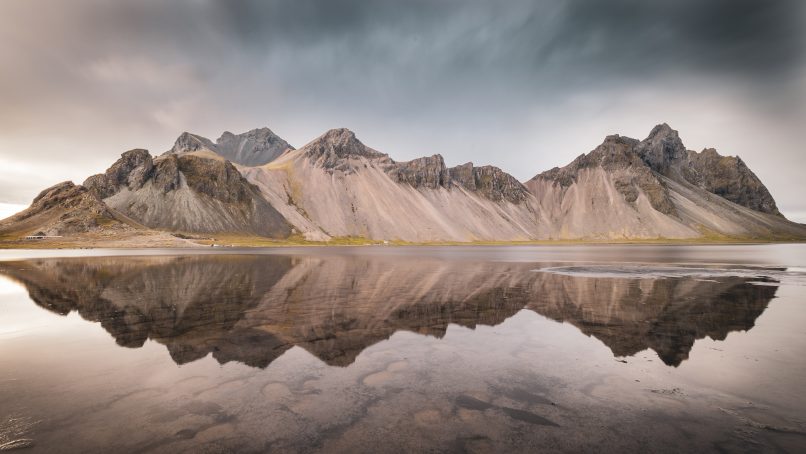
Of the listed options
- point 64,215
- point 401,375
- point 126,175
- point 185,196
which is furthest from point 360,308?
point 126,175

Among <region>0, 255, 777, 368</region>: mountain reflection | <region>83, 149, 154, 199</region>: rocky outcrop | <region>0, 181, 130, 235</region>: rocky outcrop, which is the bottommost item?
<region>0, 255, 777, 368</region>: mountain reflection

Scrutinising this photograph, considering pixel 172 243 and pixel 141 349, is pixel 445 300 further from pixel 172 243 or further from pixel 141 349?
pixel 172 243

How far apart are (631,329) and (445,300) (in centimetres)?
1039

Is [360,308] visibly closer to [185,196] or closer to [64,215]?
[64,215]

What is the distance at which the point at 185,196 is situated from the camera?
17962 centimetres

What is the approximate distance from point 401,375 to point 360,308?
9881 mm

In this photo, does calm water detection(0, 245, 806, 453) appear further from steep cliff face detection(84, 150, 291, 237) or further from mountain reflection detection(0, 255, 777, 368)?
steep cliff face detection(84, 150, 291, 237)

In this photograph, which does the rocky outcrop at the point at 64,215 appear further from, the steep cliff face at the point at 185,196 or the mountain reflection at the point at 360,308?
the mountain reflection at the point at 360,308

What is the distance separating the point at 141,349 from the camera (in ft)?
42.2

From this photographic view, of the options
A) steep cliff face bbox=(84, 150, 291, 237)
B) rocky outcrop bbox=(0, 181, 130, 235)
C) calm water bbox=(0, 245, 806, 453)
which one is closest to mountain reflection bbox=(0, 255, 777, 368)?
calm water bbox=(0, 245, 806, 453)

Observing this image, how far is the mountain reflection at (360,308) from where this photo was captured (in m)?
13.9

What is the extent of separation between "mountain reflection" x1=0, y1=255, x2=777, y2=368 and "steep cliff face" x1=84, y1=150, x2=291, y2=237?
151 meters

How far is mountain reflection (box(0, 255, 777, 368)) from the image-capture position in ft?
45.5

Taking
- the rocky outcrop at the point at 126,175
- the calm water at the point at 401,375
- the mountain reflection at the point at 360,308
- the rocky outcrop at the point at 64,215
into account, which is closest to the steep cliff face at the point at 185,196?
the rocky outcrop at the point at 126,175
